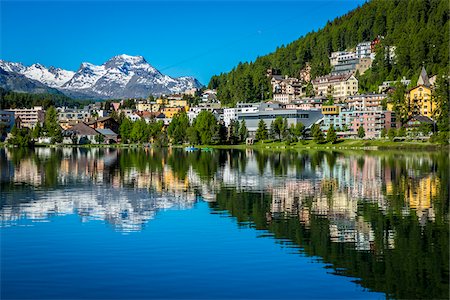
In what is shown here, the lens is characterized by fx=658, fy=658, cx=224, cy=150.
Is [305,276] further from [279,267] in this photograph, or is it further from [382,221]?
[382,221]

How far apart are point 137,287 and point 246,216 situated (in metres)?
10.7

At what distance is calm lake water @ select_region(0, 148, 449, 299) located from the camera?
14.8m

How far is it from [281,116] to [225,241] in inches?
4280

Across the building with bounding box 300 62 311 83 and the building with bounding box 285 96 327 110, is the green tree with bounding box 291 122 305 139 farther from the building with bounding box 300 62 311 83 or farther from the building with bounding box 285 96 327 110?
the building with bounding box 300 62 311 83

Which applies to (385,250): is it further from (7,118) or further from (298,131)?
(7,118)

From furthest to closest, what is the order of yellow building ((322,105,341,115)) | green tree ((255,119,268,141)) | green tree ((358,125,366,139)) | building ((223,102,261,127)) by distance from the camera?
building ((223,102,261,127)) < yellow building ((322,105,341,115)) < green tree ((255,119,268,141)) < green tree ((358,125,366,139))

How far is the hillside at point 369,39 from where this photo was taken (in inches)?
5123

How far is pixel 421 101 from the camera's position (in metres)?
114

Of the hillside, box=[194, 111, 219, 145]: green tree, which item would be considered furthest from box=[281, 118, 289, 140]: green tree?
the hillside

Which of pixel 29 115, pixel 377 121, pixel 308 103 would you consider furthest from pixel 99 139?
pixel 377 121

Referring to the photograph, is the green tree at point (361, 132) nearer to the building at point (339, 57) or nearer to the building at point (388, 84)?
the building at point (388, 84)

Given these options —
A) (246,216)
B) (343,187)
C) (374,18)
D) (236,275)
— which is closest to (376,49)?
(374,18)

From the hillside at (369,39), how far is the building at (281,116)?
60.5ft

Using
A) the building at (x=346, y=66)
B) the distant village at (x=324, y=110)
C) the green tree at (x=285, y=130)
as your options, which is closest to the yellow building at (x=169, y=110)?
the distant village at (x=324, y=110)
